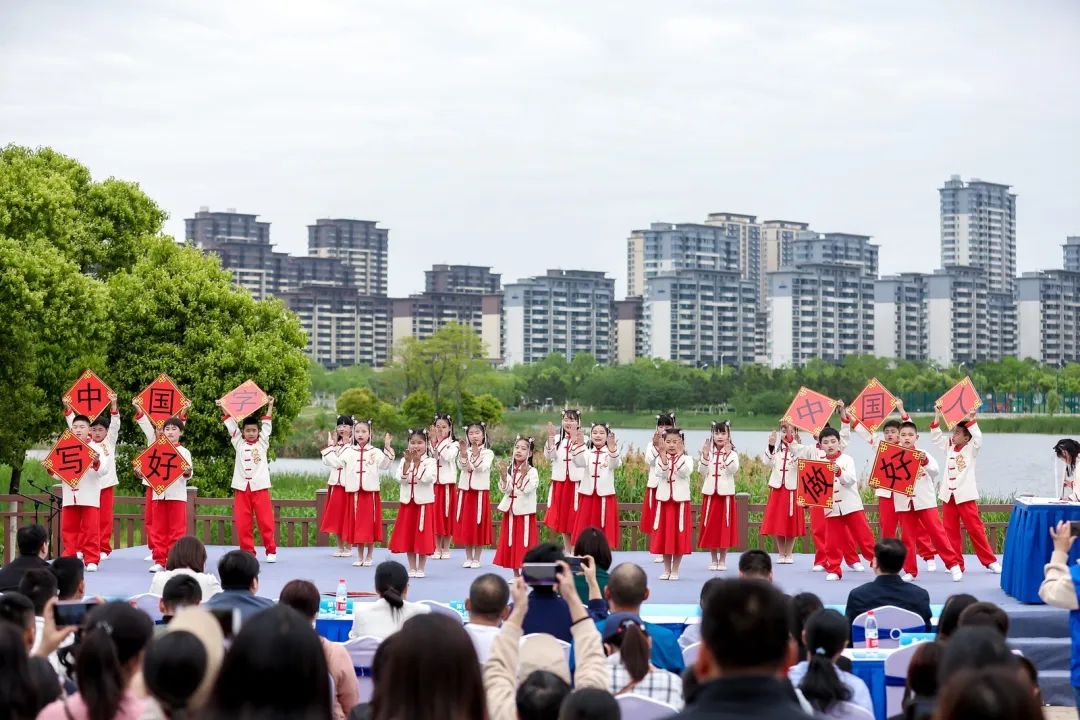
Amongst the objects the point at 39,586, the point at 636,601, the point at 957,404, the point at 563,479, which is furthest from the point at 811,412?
the point at 39,586

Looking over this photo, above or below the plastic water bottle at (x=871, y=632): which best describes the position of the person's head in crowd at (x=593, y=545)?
above

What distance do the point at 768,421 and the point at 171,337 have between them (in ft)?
93.1

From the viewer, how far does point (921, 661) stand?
→ 3.75 m

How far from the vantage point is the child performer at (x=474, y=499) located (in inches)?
416

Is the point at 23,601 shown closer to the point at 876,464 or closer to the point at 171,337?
the point at 876,464

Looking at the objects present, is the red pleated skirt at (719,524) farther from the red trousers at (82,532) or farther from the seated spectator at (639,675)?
the seated spectator at (639,675)

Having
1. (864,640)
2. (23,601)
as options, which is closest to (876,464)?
(864,640)

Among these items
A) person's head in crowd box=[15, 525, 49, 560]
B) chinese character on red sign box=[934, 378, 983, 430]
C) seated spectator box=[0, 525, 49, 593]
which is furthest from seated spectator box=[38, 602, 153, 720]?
chinese character on red sign box=[934, 378, 983, 430]

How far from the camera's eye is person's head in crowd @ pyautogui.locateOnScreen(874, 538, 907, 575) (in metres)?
5.86

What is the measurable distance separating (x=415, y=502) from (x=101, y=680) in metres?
7.12

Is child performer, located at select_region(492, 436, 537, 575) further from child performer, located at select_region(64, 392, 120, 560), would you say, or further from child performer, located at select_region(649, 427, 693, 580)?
child performer, located at select_region(64, 392, 120, 560)

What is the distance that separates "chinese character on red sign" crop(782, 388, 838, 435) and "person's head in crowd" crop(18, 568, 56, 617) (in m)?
6.81

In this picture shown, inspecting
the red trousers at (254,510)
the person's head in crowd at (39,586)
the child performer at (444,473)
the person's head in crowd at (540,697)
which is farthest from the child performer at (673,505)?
the person's head in crowd at (540,697)

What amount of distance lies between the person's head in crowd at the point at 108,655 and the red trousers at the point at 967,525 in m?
7.67
